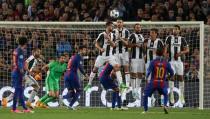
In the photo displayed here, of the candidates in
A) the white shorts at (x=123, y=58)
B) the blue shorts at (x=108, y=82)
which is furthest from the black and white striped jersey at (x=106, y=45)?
the blue shorts at (x=108, y=82)

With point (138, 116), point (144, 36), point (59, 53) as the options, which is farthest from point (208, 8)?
point (138, 116)

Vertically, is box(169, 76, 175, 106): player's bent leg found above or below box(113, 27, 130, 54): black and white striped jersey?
below

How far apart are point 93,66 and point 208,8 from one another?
16.4 feet

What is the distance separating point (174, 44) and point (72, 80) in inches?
138

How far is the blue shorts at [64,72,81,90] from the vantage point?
24750 millimetres

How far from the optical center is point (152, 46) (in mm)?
25703

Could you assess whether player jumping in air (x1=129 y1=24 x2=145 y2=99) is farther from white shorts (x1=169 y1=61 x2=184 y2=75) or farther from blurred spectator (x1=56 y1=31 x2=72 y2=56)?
blurred spectator (x1=56 y1=31 x2=72 y2=56)

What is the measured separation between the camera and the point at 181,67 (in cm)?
2584

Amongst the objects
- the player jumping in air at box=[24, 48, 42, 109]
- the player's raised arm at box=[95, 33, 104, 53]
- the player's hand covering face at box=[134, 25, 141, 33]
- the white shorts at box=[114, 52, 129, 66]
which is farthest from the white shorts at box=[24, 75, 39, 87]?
the player's hand covering face at box=[134, 25, 141, 33]

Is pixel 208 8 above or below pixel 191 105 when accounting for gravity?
above

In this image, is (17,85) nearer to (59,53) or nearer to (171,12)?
(59,53)

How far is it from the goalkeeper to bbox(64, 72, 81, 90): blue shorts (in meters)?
0.99

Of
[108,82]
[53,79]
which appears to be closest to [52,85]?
[53,79]

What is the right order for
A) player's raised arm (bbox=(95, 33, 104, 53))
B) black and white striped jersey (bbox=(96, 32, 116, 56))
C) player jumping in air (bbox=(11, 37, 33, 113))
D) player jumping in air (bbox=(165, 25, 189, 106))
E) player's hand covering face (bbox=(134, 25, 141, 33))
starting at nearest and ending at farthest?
player jumping in air (bbox=(11, 37, 33, 113)) → player's raised arm (bbox=(95, 33, 104, 53)) → black and white striped jersey (bbox=(96, 32, 116, 56)) → player's hand covering face (bbox=(134, 25, 141, 33)) → player jumping in air (bbox=(165, 25, 189, 106))
